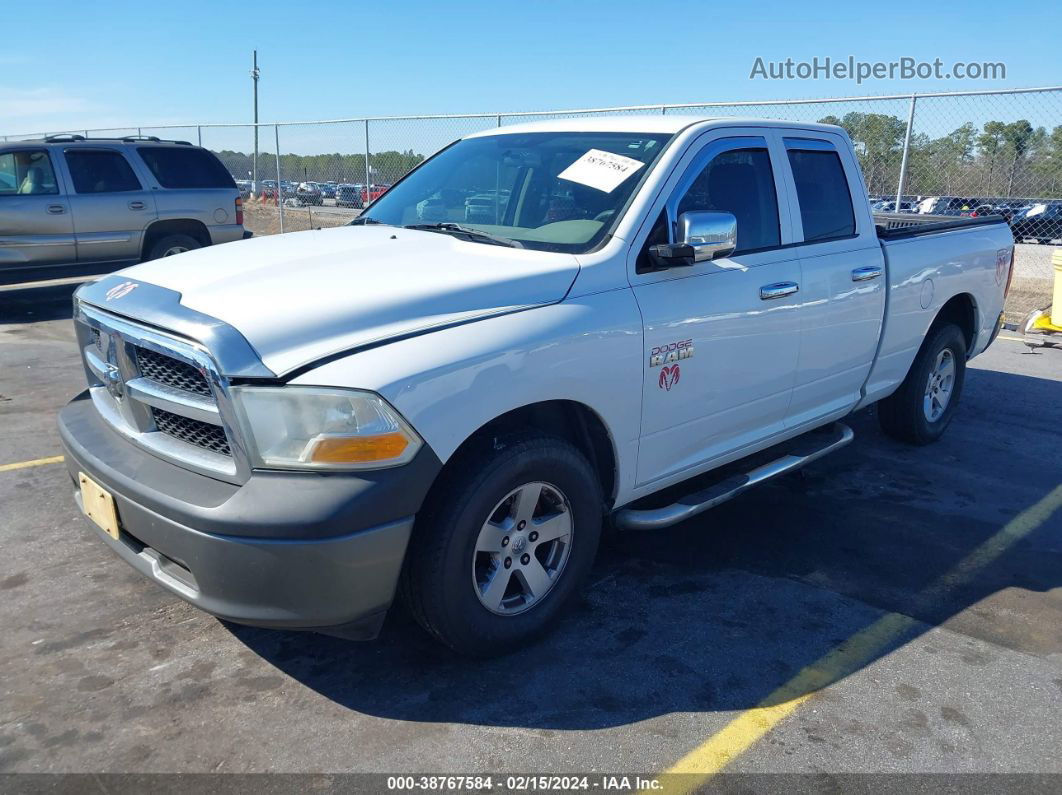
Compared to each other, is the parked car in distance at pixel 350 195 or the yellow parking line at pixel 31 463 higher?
the parked car in distance at pixel 350 195

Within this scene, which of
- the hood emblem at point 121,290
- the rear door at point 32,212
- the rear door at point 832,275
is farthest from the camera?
the rear door at point 32,212

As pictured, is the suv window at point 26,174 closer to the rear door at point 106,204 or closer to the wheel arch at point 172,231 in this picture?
the rear door at point 106,204

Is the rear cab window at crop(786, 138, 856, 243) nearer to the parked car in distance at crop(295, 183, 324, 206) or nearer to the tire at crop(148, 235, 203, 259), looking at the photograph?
the tire at crop(148, 235, 203, 259)

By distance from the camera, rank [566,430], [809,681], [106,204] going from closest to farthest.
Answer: [809,681] → [566,430] → [106,204]

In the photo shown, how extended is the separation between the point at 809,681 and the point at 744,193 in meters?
2.22

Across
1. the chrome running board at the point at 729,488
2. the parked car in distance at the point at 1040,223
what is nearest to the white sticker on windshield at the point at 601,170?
the chrome running board at the point at 729,488

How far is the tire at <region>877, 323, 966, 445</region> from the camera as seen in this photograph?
5504mm

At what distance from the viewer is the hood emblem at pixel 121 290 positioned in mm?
3133

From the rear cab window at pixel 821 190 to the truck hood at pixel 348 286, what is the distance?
1759 mm

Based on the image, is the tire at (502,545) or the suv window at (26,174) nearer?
the tire at (502,545)

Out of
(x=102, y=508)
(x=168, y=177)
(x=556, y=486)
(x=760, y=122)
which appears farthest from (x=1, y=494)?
(x=168, y=177)

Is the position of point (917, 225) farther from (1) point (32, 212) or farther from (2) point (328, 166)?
(2) point (328, 166)

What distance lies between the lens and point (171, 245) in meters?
10.8

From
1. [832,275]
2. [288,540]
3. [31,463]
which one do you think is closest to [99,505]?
[288,540]
